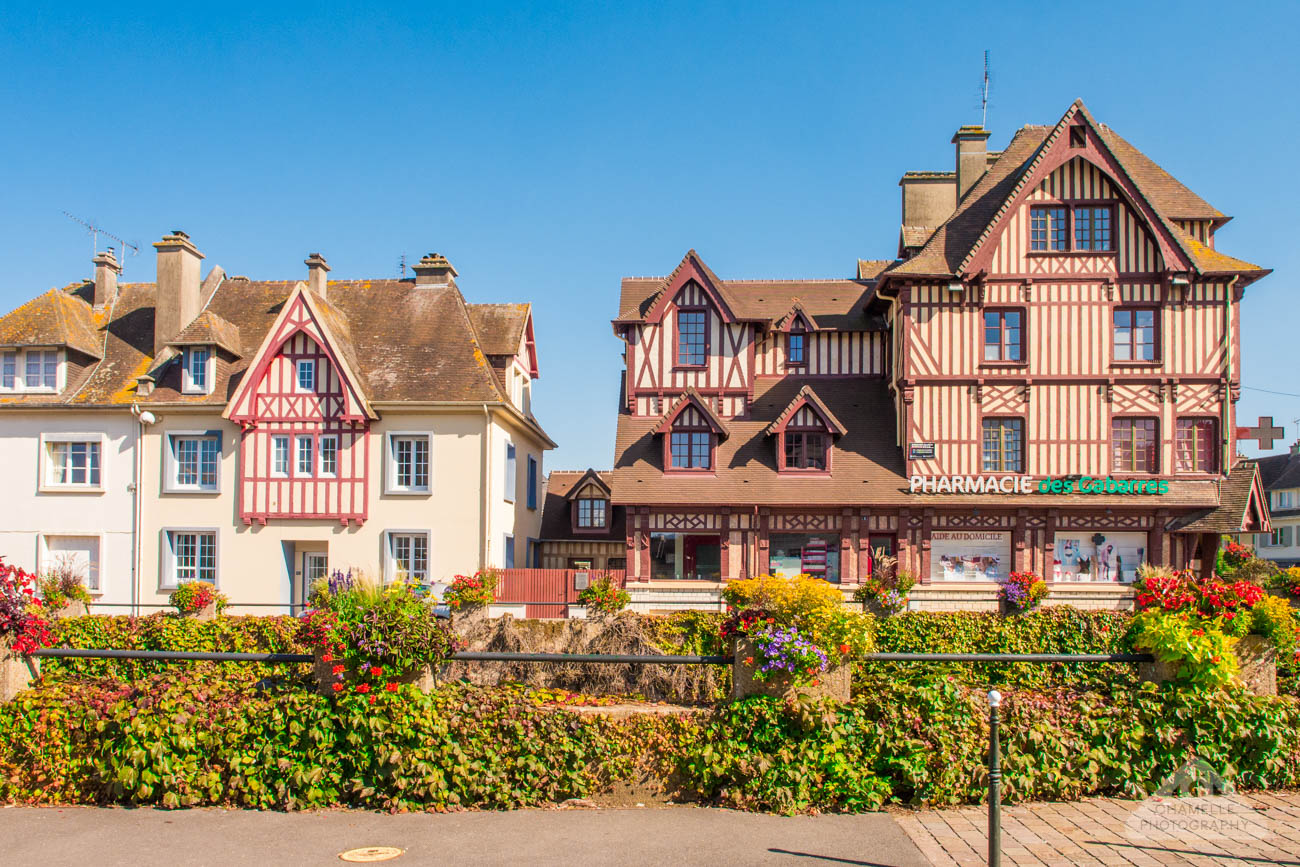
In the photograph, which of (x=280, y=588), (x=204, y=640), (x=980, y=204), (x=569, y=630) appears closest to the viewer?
→ (x=204, y=640)

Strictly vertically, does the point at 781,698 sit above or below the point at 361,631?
below

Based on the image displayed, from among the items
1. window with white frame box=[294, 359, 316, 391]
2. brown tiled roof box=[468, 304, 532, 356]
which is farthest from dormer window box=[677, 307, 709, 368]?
window with white frame box=[294, 359, 316, 391]

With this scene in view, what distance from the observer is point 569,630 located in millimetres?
20688

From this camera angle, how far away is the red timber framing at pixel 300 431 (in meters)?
27.3

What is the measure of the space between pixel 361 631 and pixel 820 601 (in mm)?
3856

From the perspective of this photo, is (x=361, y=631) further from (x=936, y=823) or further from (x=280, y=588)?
(x=280, y=588)

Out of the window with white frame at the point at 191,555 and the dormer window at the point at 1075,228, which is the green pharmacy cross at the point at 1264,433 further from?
the window with white frame at the point at 191,555

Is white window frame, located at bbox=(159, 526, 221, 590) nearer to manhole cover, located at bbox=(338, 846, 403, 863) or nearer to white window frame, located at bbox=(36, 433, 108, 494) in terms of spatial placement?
white window frame, located at bbox=(36, 433, 108, 494)

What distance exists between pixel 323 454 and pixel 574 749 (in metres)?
20.9

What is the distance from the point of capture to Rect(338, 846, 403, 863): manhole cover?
7254 mm

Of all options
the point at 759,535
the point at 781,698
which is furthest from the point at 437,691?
the point at 759,535

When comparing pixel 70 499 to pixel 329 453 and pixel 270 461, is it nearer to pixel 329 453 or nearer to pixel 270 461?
pixel 270 461

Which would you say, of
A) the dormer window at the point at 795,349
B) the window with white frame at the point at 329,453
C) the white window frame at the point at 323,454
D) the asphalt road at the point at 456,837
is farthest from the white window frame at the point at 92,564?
the asphalt road at the point at 456,837

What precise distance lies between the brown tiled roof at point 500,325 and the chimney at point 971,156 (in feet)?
47.2
